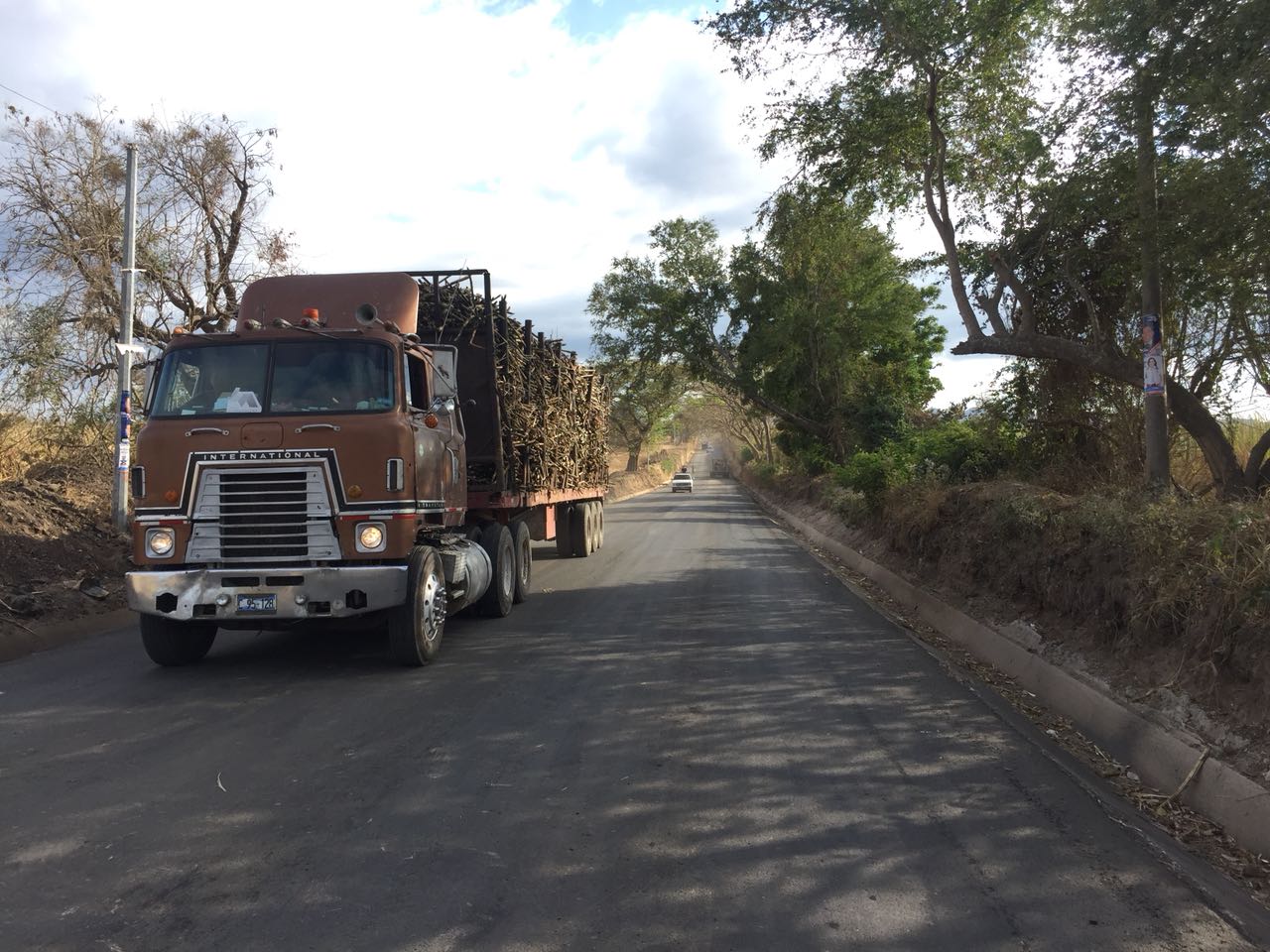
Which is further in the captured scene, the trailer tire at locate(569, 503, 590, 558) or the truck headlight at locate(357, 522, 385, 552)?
the trailer tire at locate(569, 503, 590, 558)

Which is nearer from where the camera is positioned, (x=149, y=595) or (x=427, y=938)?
(x=427, y=938)

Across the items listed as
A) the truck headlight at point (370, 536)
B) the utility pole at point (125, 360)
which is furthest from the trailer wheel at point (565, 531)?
the truck headlight at point (370, 536)

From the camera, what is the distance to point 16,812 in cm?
458

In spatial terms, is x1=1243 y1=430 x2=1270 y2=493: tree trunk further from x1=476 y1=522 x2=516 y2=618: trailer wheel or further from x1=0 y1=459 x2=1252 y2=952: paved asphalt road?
x1=476 y1=522 x2=516 y2=618: trailer wheel

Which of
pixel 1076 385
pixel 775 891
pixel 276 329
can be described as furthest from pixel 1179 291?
pixel 276 329

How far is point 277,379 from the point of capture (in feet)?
25.3

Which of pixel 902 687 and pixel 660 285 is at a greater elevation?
pixel 660 285

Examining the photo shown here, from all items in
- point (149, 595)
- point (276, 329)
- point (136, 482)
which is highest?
point (276, 329)

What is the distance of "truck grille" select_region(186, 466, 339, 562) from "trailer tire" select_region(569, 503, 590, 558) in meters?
10.7

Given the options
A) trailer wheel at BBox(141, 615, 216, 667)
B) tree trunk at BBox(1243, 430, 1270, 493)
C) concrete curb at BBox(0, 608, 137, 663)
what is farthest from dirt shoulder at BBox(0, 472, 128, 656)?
tree trunk at BBox(1243, 430, 1270, 493)

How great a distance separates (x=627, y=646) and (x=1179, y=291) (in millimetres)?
6724

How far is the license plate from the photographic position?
720cm

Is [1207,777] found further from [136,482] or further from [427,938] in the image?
[136,482]

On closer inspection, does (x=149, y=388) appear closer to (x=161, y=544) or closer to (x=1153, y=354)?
(x=161, y=544)
